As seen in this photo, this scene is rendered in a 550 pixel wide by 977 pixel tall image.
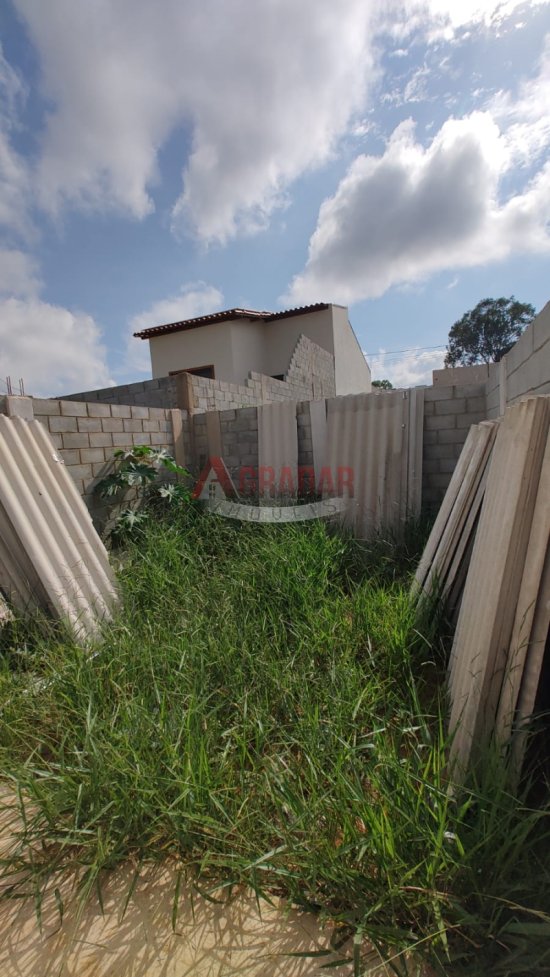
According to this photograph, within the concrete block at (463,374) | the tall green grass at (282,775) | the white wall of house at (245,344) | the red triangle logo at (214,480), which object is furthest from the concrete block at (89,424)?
the white wall of house at (245,344)

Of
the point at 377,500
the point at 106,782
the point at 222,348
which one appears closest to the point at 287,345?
the point at 222,348

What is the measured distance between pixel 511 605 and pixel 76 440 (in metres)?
3.51

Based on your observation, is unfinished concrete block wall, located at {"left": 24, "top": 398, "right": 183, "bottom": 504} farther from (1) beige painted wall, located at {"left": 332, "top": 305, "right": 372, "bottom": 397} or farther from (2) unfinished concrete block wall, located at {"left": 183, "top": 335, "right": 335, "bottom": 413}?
(1) beige painted wall, located at {"left": 332, "top": 305, "right": 372, "bottom": 397}

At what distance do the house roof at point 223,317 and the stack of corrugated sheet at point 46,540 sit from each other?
9.29 metres

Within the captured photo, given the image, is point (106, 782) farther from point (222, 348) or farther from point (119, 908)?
point (222, 348)

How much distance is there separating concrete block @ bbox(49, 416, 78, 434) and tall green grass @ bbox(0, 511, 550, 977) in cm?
168

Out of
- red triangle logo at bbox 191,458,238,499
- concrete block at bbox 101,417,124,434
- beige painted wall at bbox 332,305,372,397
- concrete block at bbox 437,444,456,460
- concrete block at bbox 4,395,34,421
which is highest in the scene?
beige painted wall at bbox 332,305,372,397

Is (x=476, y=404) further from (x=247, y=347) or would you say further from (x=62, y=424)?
(x=247, y=347)

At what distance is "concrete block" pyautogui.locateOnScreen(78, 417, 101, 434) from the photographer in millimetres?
3658

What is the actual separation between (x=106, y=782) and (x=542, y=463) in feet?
6.00

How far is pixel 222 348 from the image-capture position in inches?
457

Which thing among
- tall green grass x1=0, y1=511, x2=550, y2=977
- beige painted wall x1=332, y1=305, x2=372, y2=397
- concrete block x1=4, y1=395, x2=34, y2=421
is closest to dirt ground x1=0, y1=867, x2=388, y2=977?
tall green grass x1=0, y1=511, x2=550, y2=977

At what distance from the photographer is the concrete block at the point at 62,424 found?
3.39 meters

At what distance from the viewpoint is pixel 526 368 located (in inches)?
93.6
